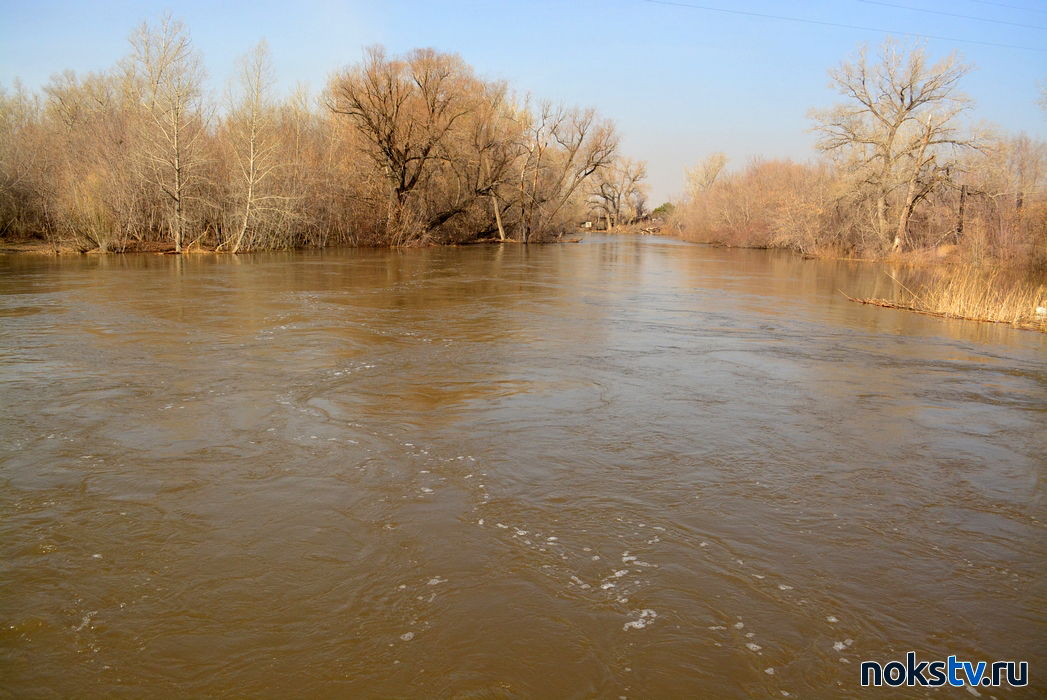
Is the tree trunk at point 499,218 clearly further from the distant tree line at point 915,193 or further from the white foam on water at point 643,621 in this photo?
the white foam on water at point 643,621

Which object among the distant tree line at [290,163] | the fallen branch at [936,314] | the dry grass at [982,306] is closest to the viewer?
the fallen branch at [936,314]

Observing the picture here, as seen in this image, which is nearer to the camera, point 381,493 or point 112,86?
point 381,493

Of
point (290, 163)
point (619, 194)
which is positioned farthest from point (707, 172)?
point (290, 163)

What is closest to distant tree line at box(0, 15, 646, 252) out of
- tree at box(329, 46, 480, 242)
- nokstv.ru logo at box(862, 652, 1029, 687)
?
tree at box(329, 46, 480, 242)

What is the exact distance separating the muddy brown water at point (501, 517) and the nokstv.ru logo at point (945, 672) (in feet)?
0.22

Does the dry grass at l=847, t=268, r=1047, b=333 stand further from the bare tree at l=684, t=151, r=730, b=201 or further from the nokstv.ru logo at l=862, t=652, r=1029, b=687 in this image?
the bare tree at l=684, t=151, r=730, b=201

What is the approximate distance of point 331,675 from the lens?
10.1 feet

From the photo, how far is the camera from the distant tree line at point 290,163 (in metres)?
24.8

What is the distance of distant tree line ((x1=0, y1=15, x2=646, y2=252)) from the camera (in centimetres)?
2481

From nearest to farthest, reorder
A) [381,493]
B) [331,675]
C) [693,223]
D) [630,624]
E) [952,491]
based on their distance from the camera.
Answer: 1. [331,675]
2. [630,624]
3. [381,493]
4. [952,491]
5. [693,223]

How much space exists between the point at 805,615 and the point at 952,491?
2.58 m

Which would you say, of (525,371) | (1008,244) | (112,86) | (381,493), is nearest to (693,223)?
(1008,244)

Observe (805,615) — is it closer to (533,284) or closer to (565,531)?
(565,531)

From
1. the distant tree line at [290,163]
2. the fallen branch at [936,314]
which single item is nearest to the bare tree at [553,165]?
the distant tree line at [290,163]
